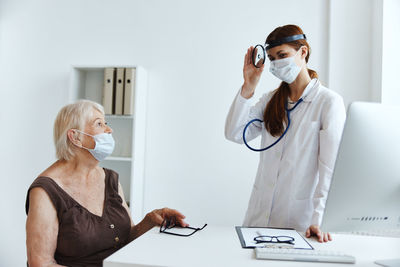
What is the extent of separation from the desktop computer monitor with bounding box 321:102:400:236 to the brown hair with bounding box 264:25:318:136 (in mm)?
781

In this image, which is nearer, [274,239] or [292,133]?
[274,239]

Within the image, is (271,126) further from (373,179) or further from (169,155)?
(169,155)

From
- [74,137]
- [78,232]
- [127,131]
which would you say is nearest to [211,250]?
[78,232]

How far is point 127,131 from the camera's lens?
299cm

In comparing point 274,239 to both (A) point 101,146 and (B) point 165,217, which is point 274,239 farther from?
(A) point 101,146

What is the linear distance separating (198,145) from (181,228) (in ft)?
5.22

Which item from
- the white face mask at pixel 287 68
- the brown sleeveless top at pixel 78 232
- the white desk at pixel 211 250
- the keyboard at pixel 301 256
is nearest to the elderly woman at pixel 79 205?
the brown sleeveless top at pixel 78 232

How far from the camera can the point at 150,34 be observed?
2994mm

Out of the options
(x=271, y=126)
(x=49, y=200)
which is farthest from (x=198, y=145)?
(x=49, y=200)

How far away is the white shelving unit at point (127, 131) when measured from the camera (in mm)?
2730

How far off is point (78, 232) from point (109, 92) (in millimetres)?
1618

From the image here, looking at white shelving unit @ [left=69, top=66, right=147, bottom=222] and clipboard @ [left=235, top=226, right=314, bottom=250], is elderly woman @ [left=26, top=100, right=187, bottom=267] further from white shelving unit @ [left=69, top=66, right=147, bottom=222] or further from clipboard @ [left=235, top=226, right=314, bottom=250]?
white shelving unit @ [left=69, top=66, right=147, bottom=222]

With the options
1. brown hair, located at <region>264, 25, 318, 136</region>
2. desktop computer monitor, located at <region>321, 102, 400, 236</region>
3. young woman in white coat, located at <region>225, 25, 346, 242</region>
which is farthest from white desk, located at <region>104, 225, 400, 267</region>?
brown hair, located at <region>264, 25, 318, 136</region>

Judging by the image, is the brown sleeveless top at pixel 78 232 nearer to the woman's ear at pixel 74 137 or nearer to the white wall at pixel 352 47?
the woman's ear at pixel 74 137
